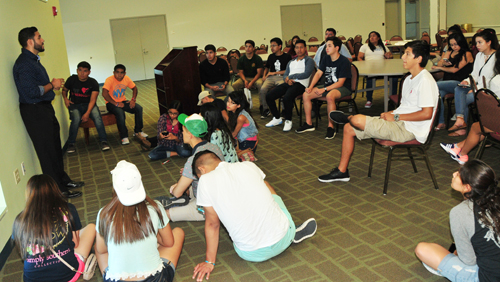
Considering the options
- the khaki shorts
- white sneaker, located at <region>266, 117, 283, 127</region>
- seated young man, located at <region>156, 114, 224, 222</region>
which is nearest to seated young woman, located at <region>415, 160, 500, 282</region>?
the khaki shorts

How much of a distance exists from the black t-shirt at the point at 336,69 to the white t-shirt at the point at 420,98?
2014 mm

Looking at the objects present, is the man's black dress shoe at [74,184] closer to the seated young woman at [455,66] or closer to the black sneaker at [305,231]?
the black sneaker at [305,231]

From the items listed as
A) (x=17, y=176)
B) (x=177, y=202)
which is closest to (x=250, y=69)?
(x=177, y=202)

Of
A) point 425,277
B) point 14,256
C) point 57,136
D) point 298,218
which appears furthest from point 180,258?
point 57,136

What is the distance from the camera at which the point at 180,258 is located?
3043 millimetres

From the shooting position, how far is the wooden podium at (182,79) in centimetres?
661

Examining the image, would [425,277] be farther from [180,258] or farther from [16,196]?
[16,196]

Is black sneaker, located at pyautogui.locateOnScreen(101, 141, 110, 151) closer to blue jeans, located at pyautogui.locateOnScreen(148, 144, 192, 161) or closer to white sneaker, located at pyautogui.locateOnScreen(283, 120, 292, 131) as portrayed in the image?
blue jeans, located at pyautogui.locateOnScreen(148, 144, 192, 161)

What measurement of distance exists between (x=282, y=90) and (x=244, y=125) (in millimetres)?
2058

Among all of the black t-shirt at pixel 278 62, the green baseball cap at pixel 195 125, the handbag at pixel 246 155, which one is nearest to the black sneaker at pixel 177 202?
the green baseball cap at pixel 195 125

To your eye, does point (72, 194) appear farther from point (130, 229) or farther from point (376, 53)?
point (376, 53)

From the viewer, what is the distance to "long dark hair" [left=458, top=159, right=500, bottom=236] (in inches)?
81.7

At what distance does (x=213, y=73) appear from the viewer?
286 inches

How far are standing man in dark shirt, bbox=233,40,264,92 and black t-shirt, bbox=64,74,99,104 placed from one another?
2.72 m
